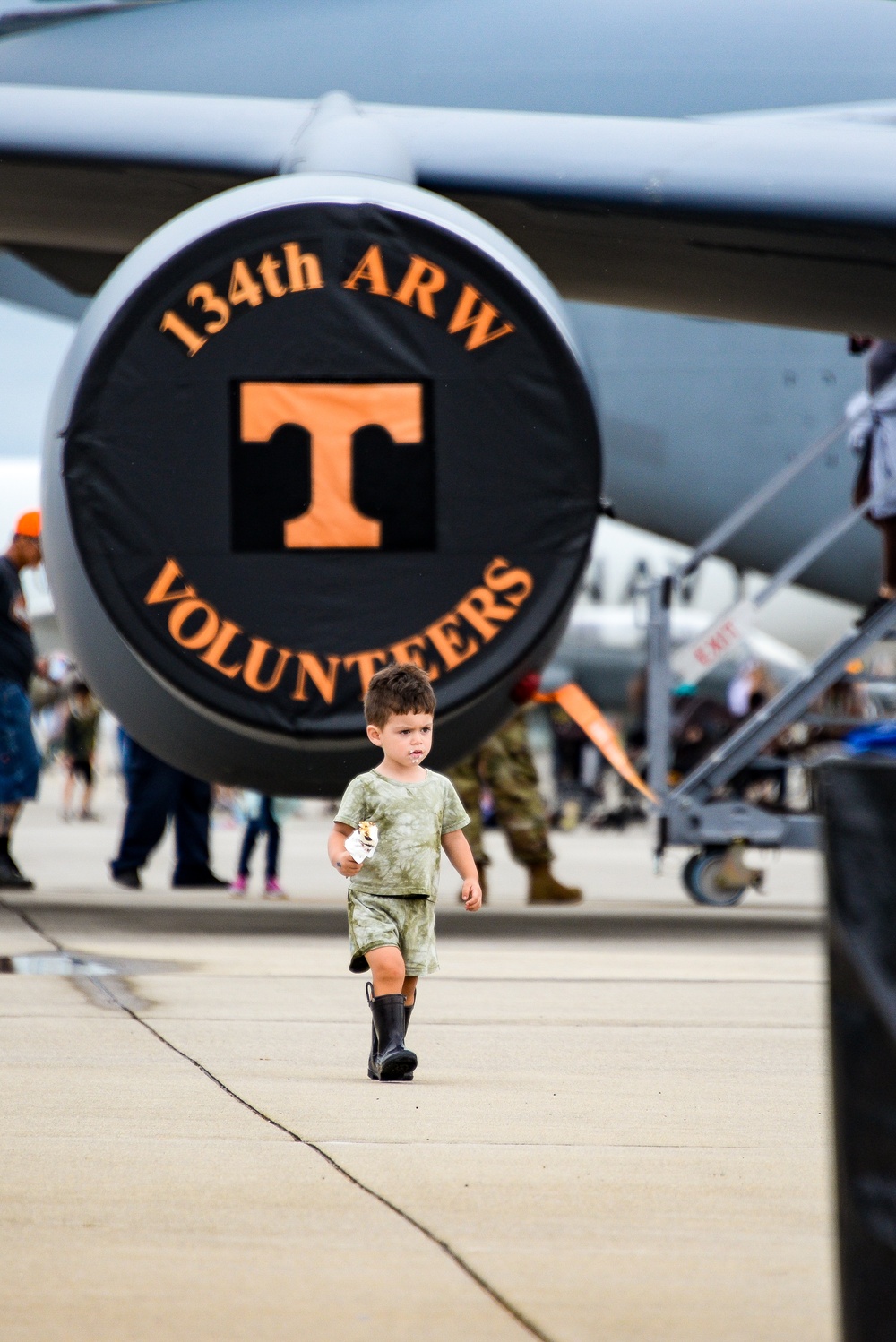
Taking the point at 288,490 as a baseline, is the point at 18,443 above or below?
above

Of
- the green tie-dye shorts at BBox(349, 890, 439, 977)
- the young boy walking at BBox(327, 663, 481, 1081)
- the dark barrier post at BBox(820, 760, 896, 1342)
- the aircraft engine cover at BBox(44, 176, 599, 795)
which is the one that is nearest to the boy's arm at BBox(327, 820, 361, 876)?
the young boy walking at BBox(327, 663, 481, 1081)

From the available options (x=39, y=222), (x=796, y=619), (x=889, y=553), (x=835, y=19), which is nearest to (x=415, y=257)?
(x=39, y=222)

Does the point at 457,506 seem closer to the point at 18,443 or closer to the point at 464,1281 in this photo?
the point at 464,1281

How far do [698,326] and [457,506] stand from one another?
4.83 meters

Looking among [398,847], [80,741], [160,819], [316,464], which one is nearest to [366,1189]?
[398,847]

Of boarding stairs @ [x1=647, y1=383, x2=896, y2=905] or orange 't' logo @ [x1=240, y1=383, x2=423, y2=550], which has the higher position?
orange 't' logo @ [x1=240, y1=383, x2=423, y2=550]

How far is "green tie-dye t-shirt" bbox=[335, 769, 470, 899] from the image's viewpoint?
4.64 metres

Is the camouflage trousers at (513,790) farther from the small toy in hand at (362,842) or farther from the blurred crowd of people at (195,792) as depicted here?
the small toy in hand at (362,842)

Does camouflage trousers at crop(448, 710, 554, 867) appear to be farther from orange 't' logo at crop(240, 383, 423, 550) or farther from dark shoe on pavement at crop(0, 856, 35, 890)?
orange 't' logo at crop(240, 383, 423, 550)

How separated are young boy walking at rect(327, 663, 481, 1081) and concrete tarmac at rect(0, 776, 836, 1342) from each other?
0.84 ft

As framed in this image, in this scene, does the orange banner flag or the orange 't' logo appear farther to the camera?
the orange banner flag

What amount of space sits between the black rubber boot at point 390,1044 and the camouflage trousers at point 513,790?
497cm

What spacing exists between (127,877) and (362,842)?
6.35 m

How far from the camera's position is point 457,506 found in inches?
258
